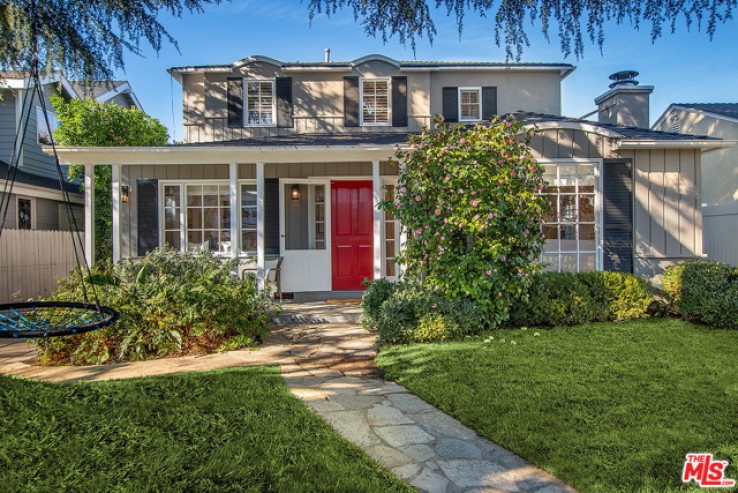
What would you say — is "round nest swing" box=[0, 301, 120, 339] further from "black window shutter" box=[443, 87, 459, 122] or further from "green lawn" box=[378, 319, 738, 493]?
"black window shutter" box=[443, 87, 459, 122]

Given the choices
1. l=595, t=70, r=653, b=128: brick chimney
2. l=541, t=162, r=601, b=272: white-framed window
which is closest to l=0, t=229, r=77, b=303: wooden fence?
l=541, t=162, r=601, b=272: white-framed window

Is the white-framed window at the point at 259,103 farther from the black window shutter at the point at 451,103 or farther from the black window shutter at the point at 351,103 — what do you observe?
the black window shutter at the point at 451,103

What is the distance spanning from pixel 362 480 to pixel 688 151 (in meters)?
8.09

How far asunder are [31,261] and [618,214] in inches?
442

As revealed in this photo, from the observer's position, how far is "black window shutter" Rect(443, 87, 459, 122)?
11094 mm

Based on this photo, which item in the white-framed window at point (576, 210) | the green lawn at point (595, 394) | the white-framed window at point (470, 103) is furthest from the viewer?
the white-framed window at point (470, 103)

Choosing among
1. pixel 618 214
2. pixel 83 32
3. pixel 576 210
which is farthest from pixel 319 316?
pixel 618 214

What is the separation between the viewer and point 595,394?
12.2ft

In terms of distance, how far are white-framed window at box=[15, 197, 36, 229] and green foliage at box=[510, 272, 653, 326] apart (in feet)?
37.1

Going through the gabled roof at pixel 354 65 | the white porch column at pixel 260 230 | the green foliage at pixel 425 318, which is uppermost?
the gabled roof at pixel 354 65

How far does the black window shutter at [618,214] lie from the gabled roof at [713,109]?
6.85 metres

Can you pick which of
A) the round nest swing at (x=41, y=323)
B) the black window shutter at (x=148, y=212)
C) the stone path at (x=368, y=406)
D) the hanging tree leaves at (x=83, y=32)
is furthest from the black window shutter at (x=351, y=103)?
the round nest swing at (x=41, y=323)

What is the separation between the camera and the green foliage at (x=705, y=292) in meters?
6.21

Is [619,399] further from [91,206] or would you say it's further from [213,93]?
[213,93]
